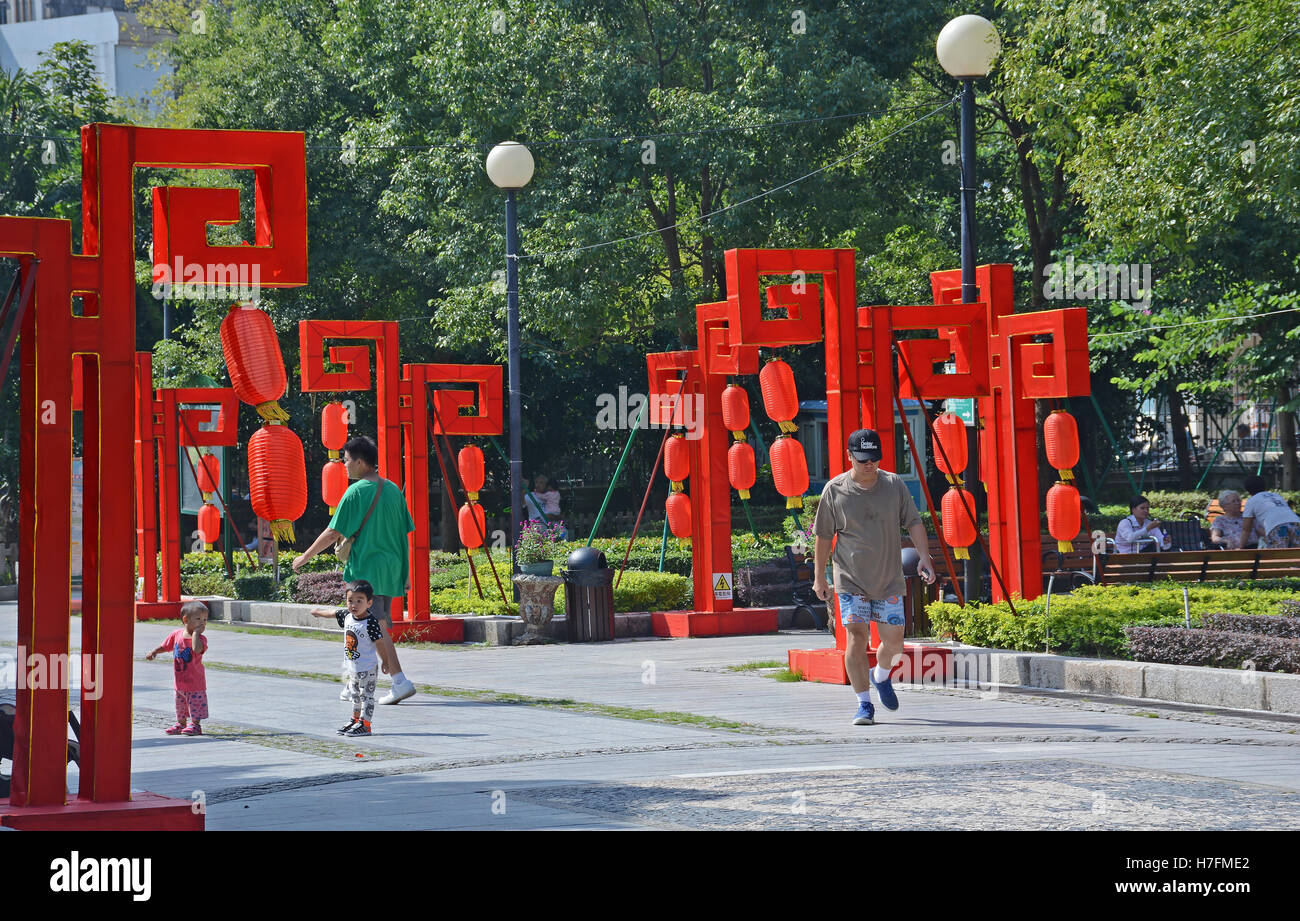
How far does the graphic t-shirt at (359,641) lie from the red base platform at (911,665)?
12.6 ft

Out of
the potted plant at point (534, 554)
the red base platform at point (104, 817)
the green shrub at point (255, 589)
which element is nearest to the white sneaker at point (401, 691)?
the red base platform at point (104, 817)

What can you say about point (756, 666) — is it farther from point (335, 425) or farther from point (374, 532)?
point (335, 425)

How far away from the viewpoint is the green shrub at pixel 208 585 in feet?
79.3

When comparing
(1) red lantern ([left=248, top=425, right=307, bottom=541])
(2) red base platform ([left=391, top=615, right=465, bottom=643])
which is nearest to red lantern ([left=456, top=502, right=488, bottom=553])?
(2) red base platform ([left=391, top=615, right=465, bottom=643])

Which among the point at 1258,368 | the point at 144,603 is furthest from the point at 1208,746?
the point at 1258,368

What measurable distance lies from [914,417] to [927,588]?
22699 mm

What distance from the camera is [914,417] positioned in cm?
3797

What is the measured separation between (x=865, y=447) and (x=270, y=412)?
157 inches

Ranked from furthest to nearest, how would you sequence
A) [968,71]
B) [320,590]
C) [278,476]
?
[320,590] < [968,71] < [278,476]

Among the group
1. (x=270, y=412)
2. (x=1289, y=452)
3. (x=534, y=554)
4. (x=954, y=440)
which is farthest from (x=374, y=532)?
(x=1289, y=452)

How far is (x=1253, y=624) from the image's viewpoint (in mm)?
12305

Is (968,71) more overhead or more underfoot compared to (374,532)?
more overhead

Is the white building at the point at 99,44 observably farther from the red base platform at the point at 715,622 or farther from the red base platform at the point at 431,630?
the red base platform at the point at 715,622

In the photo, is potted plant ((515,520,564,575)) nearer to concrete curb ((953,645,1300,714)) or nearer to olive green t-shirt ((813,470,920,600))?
concrete curb ((953,645,1300,714))
